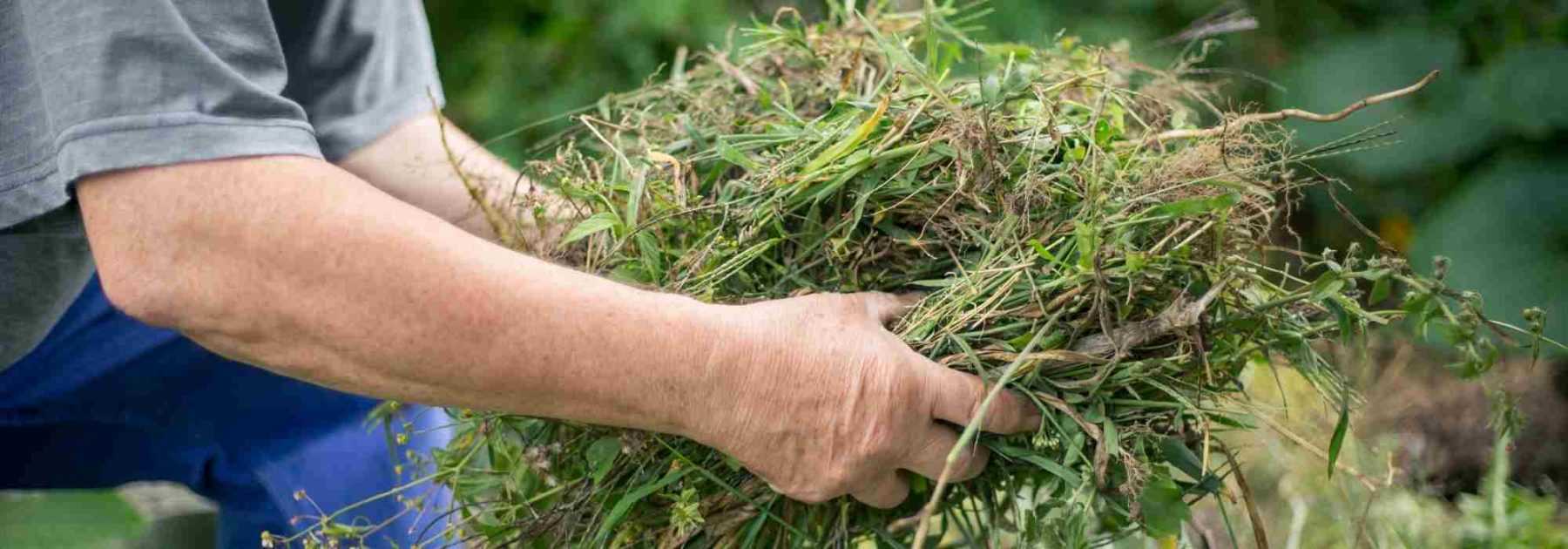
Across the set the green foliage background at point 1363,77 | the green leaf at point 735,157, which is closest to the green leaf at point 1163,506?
the green leaf at point 735,157

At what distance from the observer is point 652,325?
2.78 feet

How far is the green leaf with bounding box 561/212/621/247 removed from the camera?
3.11 feet

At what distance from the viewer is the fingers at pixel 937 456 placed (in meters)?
0.89

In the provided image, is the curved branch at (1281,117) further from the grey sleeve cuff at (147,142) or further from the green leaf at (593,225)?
the grey sleeve cuff at (147,142)

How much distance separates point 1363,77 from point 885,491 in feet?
6.43

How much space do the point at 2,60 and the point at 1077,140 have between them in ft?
2.49

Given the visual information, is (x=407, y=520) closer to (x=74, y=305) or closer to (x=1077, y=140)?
(x=74, y=305)

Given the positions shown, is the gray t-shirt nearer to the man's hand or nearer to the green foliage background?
the man's hand

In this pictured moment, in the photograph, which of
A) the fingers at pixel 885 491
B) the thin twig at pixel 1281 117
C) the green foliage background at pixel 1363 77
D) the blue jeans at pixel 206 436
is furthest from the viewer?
the green foliage background at pixel 1363 77

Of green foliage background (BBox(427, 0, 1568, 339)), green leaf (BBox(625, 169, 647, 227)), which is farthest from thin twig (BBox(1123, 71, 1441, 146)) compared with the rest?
green foliage background (BBox(427, 0, 1568, 339))

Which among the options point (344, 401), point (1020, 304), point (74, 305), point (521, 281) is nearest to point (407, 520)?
point (344, 401)

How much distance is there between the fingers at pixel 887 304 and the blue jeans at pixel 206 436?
523 mm

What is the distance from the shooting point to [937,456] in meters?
0.90

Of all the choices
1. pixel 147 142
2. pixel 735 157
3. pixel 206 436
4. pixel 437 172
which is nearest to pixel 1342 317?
pixel 735 157
